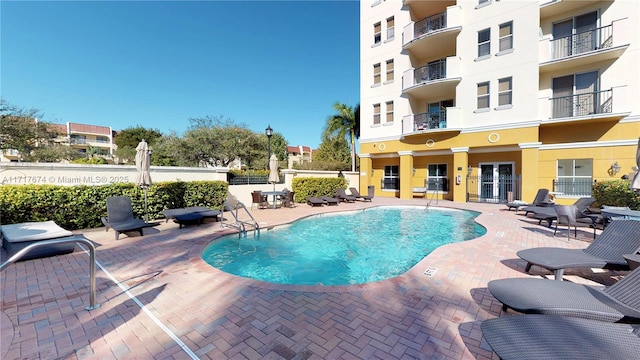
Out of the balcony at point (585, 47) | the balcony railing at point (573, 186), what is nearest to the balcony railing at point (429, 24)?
the balcony at point (585, 47)

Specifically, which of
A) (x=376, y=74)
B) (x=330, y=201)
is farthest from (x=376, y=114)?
(x=330, y=201)

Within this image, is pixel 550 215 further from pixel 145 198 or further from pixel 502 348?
pixel 145 198

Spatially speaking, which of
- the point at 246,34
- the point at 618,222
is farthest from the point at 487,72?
the point at 246,34

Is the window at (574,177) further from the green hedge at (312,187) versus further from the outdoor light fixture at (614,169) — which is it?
the green hedge at (312,187)

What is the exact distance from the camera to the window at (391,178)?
2059 cm

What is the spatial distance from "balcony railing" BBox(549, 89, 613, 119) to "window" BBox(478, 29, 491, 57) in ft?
15.1

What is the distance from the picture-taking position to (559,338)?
2059mm

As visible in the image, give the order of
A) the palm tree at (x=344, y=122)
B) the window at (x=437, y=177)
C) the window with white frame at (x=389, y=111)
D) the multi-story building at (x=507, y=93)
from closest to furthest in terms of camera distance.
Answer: the multi-story building at (x=507, y=93)
the window at (x=437, y=177)
the window with white frame at (x=389, y=111)
the palm tree at (x=344, y=122)

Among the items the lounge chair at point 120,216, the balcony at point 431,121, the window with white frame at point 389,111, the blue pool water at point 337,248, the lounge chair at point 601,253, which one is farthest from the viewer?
the window with white frame at point 389,111

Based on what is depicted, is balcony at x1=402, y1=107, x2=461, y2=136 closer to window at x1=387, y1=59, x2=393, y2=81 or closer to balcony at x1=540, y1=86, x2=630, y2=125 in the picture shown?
window at x1=387, y1=59, x2=393, y2=81

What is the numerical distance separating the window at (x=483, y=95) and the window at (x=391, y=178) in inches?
284

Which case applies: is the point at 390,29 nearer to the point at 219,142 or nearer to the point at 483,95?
the point at 483,95

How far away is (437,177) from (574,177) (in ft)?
23.8

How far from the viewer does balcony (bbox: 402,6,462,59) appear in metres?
15.8
